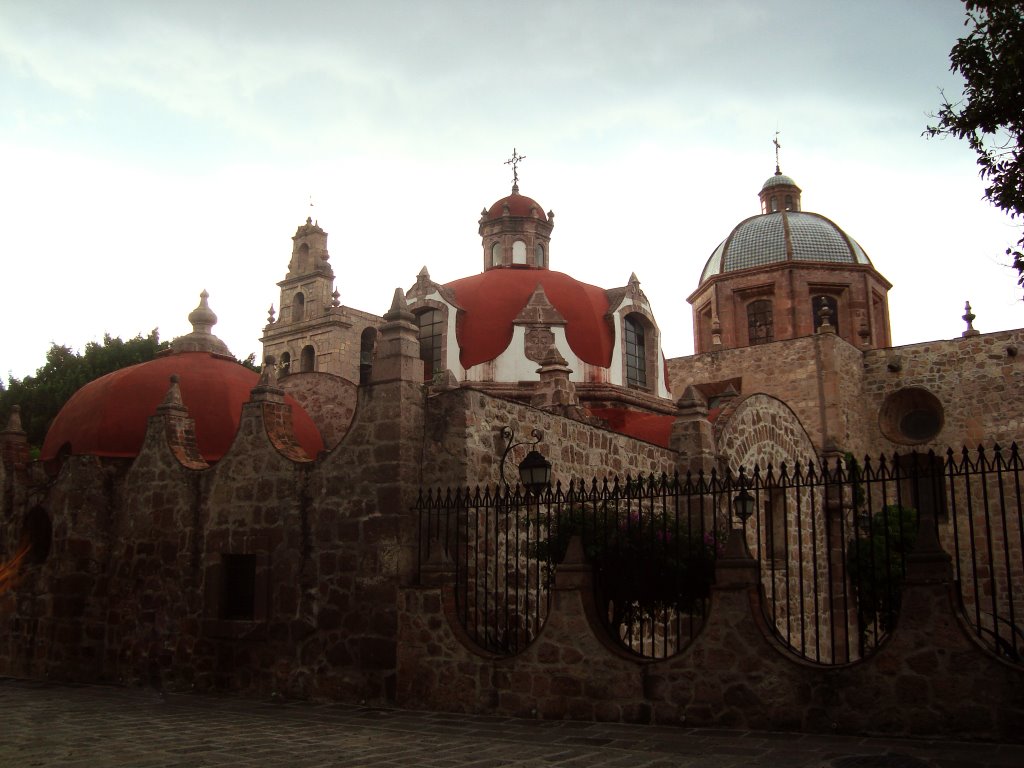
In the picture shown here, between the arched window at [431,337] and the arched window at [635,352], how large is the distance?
397 cm

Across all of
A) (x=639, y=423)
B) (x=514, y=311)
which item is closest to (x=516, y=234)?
(x=514, y=311)

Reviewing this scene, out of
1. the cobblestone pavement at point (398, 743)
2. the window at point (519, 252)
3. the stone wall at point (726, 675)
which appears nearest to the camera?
the cobblestone pavement at point (398, 743)

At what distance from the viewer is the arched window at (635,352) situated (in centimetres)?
2036

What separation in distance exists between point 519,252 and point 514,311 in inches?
150

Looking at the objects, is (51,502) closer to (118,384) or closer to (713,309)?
(118,384)

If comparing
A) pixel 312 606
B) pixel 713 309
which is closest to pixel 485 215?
pixel 713 309

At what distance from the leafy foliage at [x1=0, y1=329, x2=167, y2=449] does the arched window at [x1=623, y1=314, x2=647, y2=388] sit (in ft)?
51.4

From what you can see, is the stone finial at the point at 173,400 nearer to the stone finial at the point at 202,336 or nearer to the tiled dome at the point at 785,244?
the stone finial at the point at 202,336

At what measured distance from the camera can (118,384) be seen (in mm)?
14945

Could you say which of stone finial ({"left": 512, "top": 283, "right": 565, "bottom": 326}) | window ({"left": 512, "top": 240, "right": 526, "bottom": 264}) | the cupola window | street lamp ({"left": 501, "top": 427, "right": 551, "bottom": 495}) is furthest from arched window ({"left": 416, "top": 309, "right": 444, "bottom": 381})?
the cupola window

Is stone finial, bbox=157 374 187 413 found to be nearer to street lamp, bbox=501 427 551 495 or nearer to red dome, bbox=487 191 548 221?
street lamp, bbox=501 427 551 495

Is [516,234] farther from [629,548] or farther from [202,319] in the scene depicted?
[629,548]

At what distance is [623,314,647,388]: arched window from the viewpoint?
802 inches

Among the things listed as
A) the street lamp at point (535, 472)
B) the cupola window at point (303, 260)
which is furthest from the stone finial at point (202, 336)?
the cupola window at point (303, 260)
